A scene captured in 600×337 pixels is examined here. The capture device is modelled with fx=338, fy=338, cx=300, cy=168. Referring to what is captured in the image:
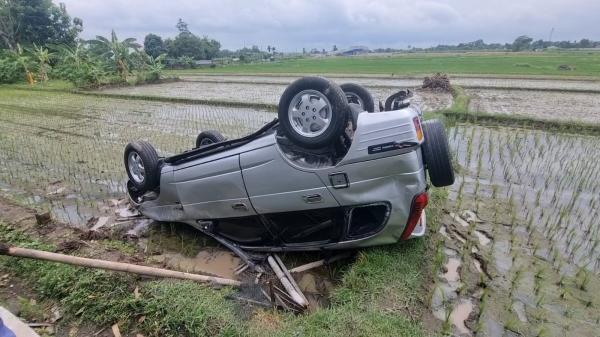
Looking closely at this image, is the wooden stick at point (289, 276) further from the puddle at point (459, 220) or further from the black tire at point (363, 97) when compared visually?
the puddle at point (459, 220)

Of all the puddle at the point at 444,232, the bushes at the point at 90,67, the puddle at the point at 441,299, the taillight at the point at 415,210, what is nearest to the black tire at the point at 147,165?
the taillight at the point at 415,210

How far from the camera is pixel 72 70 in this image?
20938mm

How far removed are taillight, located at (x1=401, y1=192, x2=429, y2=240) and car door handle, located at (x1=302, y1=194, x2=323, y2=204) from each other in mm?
782

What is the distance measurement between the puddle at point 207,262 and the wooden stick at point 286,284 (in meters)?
0.46

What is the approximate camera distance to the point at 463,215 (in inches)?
171

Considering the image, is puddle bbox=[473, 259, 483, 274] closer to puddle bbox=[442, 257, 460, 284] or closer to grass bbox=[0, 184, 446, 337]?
puddle bbox=[442, 257, 460, 284]

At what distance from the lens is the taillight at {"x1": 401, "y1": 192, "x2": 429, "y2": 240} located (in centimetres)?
281

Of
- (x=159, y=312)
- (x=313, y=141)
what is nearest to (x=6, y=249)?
(x=159, y=312)

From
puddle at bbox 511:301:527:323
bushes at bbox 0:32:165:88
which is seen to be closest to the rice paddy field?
puddle at bbox 511:301:527:323

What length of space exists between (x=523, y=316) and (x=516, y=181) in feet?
10.8

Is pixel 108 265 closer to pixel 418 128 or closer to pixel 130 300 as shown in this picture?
pixel 130 300

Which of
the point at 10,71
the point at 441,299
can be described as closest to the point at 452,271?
the point at 441,299

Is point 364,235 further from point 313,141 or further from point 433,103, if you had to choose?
point 433,103

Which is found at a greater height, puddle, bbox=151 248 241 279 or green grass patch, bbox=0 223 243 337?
green grass patch, bbox=0 223 243 337
